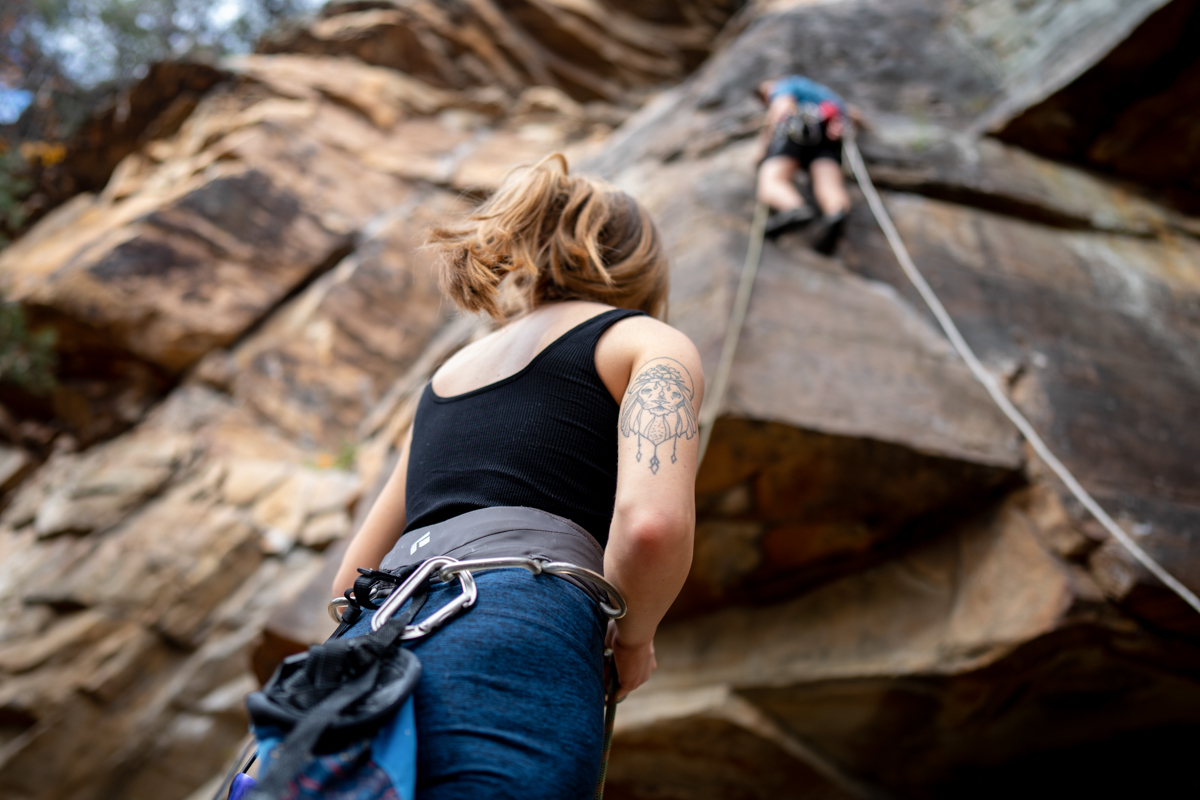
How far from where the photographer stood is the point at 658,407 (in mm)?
1256

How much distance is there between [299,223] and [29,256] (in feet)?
9.30

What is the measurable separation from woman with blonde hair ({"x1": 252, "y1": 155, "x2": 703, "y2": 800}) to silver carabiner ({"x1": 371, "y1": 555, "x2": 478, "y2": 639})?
0.02m

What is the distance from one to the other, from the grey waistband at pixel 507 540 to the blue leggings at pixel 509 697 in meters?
0.05

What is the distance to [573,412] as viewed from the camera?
1352 mm

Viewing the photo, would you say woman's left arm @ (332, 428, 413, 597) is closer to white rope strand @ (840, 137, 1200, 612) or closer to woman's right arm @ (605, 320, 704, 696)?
woman's right arm @ (605, 320, 704, 696)

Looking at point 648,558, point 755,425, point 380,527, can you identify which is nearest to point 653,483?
point 648,558

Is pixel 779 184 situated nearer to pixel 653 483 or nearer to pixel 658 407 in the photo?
pixel 658 407

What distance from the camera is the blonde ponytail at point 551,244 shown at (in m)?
1.55

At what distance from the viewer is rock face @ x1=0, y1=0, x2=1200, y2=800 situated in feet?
9.39

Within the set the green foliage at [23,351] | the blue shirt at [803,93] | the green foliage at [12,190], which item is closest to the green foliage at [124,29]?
the green foliage at [12,190]

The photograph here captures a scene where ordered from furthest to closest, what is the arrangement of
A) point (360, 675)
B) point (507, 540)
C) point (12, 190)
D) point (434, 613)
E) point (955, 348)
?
point (12, 190) → point (955, 348) → point (507, 540) → point (434, 613) → point (360, 675)

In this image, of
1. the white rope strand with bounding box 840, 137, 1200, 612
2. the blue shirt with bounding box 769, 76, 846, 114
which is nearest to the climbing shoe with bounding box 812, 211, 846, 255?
the white rope strand with bounding box 840, 137, 1200, 612

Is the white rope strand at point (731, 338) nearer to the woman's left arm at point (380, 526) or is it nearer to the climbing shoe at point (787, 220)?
the climbing shoe at point (787, 220)

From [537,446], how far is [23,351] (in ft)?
23.4
